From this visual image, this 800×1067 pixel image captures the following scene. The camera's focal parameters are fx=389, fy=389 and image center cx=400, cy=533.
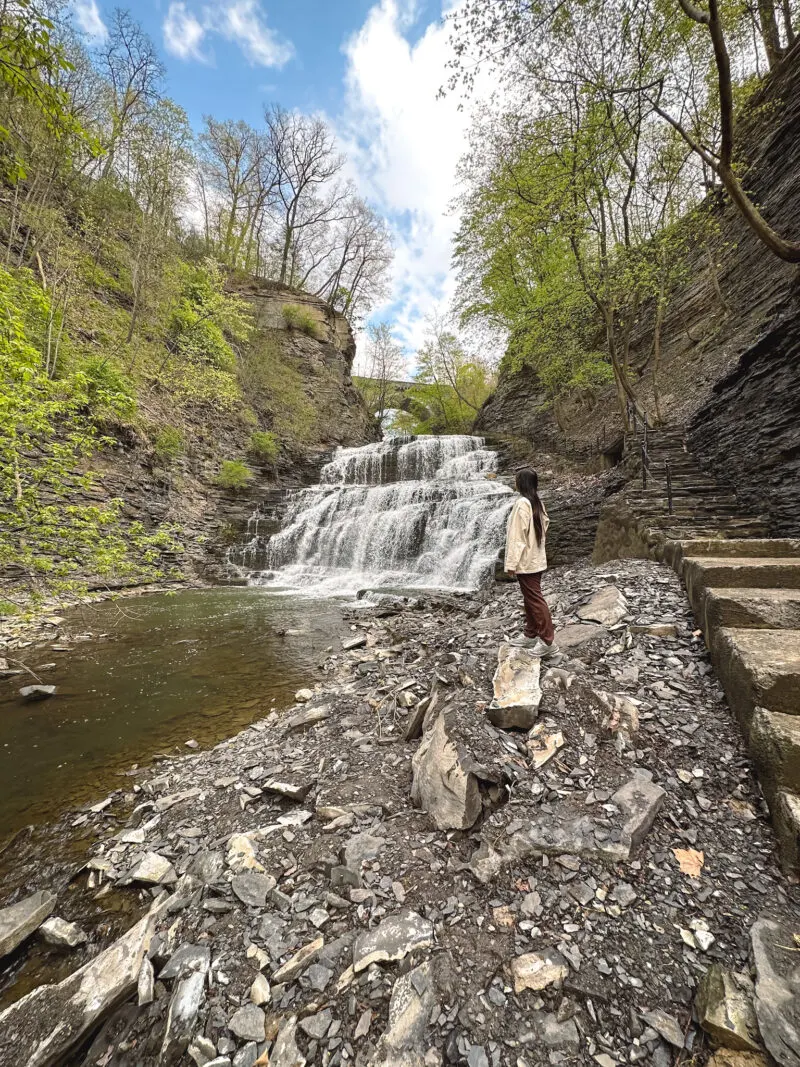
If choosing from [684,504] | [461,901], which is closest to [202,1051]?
[461,901]

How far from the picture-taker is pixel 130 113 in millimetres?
15812

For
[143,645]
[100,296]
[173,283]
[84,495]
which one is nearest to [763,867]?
[143,645]

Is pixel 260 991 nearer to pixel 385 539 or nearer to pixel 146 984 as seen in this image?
pixel 146 984

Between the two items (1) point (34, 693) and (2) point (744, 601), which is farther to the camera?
(1) point (34, 693)

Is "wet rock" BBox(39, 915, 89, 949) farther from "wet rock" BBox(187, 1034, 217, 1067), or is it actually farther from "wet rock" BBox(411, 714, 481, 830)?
"wet rock" BBox(411, 714, 481, 830)

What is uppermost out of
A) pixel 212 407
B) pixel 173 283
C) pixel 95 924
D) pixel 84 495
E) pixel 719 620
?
pixel 173 283

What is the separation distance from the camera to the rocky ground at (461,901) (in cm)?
138

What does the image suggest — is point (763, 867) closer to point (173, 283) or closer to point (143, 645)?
point (143, 645)

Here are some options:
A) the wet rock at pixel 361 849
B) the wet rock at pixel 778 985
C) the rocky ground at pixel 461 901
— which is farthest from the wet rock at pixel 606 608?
the wet rock at pixel 361 849

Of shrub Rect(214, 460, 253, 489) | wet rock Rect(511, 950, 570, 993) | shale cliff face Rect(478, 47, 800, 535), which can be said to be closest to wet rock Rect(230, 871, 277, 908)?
wet rock Rect(511, 950, 570, 993)

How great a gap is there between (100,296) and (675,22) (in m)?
19.6

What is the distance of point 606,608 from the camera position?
13.8 feet

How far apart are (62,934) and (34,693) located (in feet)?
13.2

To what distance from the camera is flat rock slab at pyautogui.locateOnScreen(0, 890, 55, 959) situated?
231cm
